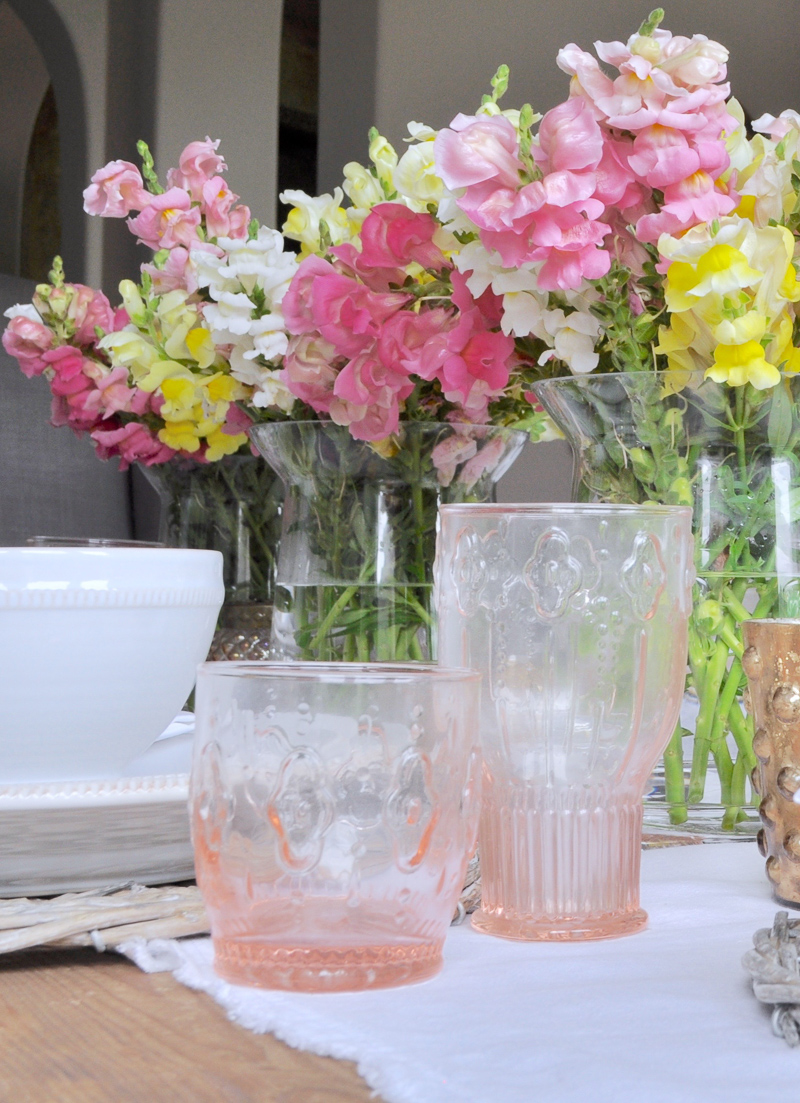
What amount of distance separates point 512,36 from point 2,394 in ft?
6.64

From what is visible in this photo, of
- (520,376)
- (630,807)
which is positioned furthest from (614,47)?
(630,807)

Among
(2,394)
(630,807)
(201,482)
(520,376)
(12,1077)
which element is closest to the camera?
(12,1077)

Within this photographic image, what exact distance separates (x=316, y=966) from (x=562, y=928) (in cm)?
9

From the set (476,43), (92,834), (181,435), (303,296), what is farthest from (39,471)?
(476,43)

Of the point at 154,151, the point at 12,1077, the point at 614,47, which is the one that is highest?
the point at 154,151

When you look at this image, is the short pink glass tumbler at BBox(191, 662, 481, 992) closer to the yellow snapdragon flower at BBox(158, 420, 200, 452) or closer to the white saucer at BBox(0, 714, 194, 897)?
the white saucer at BBox(0, 714, 194, 897)

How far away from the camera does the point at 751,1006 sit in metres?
0.30

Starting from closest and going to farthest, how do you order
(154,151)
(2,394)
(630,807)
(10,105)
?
(630,807), (2,394), (154,151), (10,105)

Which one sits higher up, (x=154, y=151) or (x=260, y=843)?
(x=154, y=151)

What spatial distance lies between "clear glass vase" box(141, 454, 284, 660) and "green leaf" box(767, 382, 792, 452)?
452 millimetres

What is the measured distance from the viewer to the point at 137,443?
911 millimetres

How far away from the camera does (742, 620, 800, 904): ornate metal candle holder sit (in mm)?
402

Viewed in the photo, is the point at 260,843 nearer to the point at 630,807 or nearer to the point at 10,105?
the point at 630,807

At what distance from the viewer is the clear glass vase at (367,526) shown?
0.68 m
